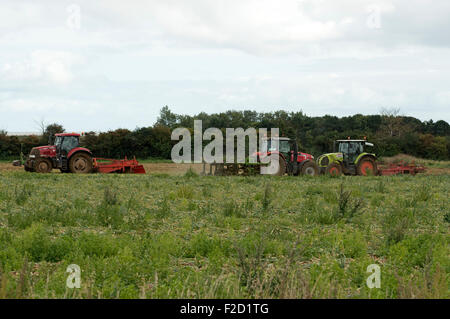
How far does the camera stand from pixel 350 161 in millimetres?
25578

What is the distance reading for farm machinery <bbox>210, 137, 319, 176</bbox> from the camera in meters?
22.9

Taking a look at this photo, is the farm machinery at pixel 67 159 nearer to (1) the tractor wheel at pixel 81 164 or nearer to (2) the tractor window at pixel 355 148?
(1) the tractor wheel at pixel 81 164

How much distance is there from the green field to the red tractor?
13817 mm

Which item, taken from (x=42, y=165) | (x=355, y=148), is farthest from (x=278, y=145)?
(x=42, y=165)

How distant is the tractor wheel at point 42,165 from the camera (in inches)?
938

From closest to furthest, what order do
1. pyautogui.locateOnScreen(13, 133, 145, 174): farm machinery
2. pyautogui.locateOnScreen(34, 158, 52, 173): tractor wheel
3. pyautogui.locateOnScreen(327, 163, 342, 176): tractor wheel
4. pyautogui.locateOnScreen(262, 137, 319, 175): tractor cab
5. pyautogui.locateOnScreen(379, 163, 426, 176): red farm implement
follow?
pyautogui.locateOnScreen(262, 137, 319, 175): tractor cab → pyautogui.locateOnScreen(34, 158, 52, 173): tractor wheel → pyautogui.locateOnScreen(13, 133, 145, 174): farm machinery → pyautogui.locateOnScreen(327, 163, 342, 176): tractor wheel → pyautogui.locateOnScreen(379, 163, 426, 176): red farm implement

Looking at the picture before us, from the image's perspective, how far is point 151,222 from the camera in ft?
27.3

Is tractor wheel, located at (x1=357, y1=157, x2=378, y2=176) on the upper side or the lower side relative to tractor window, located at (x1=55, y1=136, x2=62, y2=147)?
lower

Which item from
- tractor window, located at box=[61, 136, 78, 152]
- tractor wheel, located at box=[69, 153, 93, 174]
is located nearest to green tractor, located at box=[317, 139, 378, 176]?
tractor wheel, located at box=[69, 153, 93, 174]

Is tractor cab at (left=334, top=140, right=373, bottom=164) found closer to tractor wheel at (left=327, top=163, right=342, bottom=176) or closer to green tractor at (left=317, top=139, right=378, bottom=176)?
green tractor at (left=317, top=139, right=378, bottom=176)
